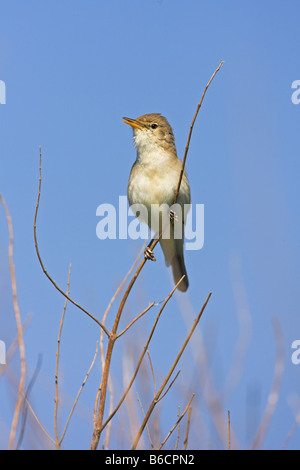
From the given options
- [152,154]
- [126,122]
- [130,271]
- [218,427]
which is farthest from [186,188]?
[218,427]

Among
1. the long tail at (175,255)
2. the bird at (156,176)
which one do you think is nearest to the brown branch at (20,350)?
the bird at (156,176)

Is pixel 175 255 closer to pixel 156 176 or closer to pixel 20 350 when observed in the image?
pixel 156 176

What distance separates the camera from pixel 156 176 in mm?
5879

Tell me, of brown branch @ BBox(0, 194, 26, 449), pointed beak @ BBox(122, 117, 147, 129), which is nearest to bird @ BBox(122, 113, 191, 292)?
pointed beak @ BBox(122, 117, 147, 129)

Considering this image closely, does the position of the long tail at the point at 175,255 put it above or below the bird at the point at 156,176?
below

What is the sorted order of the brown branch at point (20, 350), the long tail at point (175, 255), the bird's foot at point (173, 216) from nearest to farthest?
the brown branch at point (20, 350) < the bird's foot at point (173, 216) < the long tail at point (175, 255)

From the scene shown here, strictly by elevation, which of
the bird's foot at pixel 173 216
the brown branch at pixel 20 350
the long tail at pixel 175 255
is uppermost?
the bird's foot at pixel 173 216

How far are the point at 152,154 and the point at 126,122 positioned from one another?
0.43 meters

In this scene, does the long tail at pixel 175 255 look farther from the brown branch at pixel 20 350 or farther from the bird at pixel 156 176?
the brown branch at pixel 20 350

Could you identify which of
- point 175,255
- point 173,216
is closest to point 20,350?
point 173,216

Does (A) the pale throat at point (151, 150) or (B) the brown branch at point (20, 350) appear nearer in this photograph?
(B) the brown branch at point (20, 350)

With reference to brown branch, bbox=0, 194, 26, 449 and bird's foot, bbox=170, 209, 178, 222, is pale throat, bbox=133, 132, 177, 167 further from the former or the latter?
brown branch, bbox=0, 194, 26, 449

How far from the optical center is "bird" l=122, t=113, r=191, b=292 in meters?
5.84

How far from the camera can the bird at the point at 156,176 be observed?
230 inches
